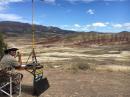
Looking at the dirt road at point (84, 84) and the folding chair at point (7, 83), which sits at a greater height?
the folding chair at point (7, 83)

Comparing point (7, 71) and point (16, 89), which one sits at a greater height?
point (7, 71)

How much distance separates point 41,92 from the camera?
1083 centimetres

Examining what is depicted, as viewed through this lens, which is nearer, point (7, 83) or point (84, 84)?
point (7, 83)

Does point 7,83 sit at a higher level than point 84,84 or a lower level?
higher

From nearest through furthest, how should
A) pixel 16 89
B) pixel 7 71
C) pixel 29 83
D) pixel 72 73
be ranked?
pixel 7 71, pixel 16 89, pixel 29 83, pixel 72 73

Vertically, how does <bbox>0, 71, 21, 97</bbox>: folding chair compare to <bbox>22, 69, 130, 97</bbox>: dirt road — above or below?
above

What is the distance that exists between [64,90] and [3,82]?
7.26 ft

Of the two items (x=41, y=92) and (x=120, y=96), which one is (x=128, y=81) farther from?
(x=41, y=92)

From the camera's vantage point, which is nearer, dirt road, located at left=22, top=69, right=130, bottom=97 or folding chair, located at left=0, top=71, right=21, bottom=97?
folding chair, located at left=0, top=71, right=21, bottom=97

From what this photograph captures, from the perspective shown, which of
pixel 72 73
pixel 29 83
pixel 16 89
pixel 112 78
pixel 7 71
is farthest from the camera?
pixel 72 73

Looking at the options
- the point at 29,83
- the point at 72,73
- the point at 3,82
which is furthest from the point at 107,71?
the point at 3,82

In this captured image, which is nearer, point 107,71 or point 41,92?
point 41,92

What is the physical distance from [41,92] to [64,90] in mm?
908

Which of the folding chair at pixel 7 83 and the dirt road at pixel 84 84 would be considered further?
the dirt road at pixel 84 84
